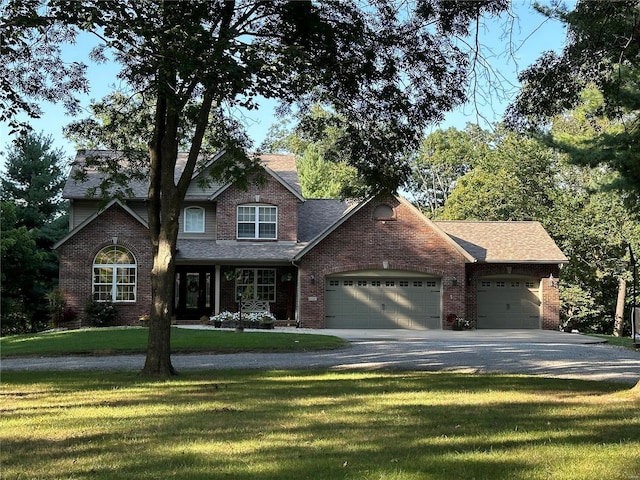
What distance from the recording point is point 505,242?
30.1 m

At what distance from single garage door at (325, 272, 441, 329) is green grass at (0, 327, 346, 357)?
638 centimetres

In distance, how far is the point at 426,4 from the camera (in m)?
11.9

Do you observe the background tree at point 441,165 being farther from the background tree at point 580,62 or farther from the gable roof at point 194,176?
the background tree at point 580,62

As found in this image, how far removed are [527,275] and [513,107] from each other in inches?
691

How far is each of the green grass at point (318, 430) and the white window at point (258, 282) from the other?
17.7m

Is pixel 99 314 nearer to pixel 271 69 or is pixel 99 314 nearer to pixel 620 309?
pixel 271 69

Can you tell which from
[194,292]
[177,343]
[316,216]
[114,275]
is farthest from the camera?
[316,216]

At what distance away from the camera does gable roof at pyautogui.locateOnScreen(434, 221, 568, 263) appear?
28.6m

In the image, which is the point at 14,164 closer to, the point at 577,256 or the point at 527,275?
the point at 527,275

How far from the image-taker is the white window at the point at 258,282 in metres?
29.7

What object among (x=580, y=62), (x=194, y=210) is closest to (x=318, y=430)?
(x=580, y=62)

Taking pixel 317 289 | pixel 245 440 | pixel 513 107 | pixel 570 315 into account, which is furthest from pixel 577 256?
pixel 245 440

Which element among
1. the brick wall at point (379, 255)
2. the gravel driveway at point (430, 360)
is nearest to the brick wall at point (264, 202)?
the brick wall at point (379, 255)

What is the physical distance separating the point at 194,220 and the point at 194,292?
315 cm
